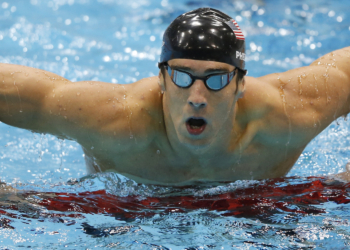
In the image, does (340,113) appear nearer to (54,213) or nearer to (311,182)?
(311,182)

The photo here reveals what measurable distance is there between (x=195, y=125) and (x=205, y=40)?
406 mm

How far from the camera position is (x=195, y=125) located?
7.35ft

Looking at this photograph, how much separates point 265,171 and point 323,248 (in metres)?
0.73

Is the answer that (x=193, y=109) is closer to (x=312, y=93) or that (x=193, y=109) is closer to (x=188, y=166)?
(x=188, y=166)

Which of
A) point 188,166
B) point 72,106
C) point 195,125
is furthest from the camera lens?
point 188,166

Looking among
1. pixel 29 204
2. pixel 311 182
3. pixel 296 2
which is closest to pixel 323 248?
pixel 311 182

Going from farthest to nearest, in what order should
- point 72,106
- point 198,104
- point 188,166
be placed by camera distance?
1. point 188,166
2. point 72,106
3. point 198,104

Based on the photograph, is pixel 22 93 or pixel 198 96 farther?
pixel 22 93

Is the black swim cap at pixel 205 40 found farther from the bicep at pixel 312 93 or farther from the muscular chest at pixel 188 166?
the muscular chest at pixel 188 166

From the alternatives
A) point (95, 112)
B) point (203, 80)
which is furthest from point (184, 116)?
point (95, 112)

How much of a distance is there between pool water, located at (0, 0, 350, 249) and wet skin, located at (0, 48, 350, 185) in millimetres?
147

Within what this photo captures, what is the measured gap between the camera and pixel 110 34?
6.93 metres

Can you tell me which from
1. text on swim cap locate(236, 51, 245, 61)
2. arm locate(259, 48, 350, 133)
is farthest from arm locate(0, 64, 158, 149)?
arm locate(259, 48, 350, 133)

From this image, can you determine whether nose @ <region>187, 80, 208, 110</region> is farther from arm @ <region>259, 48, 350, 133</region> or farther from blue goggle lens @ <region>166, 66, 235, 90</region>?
arm @ <region>259, 48, 350, 133</region>
